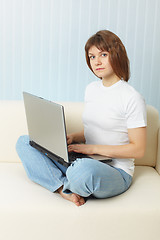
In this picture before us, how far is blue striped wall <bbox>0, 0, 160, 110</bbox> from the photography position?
281 centimetres

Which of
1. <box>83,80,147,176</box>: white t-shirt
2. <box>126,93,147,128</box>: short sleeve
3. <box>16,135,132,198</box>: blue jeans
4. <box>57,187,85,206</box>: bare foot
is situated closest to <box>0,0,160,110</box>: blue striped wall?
<box>83,80,147,176</box>: white t-shirt

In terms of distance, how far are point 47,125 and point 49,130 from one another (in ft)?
0.08

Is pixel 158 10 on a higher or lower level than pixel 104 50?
higher

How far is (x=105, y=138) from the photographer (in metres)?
1.75

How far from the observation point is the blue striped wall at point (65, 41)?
2.81 meters

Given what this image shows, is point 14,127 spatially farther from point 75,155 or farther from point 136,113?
point 136,113

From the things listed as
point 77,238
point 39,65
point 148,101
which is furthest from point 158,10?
point 77,238

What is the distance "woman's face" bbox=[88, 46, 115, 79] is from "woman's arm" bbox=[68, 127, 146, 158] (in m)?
0.30

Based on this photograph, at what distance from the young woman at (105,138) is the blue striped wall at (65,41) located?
1.11 meters

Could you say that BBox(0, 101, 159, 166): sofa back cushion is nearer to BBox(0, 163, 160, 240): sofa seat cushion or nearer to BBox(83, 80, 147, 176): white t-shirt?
BBox(83, 80, 147, 176): white t-shirt

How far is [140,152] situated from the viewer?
63.6 inches

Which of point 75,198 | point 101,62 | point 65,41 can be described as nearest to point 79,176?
point 75,198

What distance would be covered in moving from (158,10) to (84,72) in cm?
75

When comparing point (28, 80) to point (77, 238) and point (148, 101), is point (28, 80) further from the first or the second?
point (77, 238)
